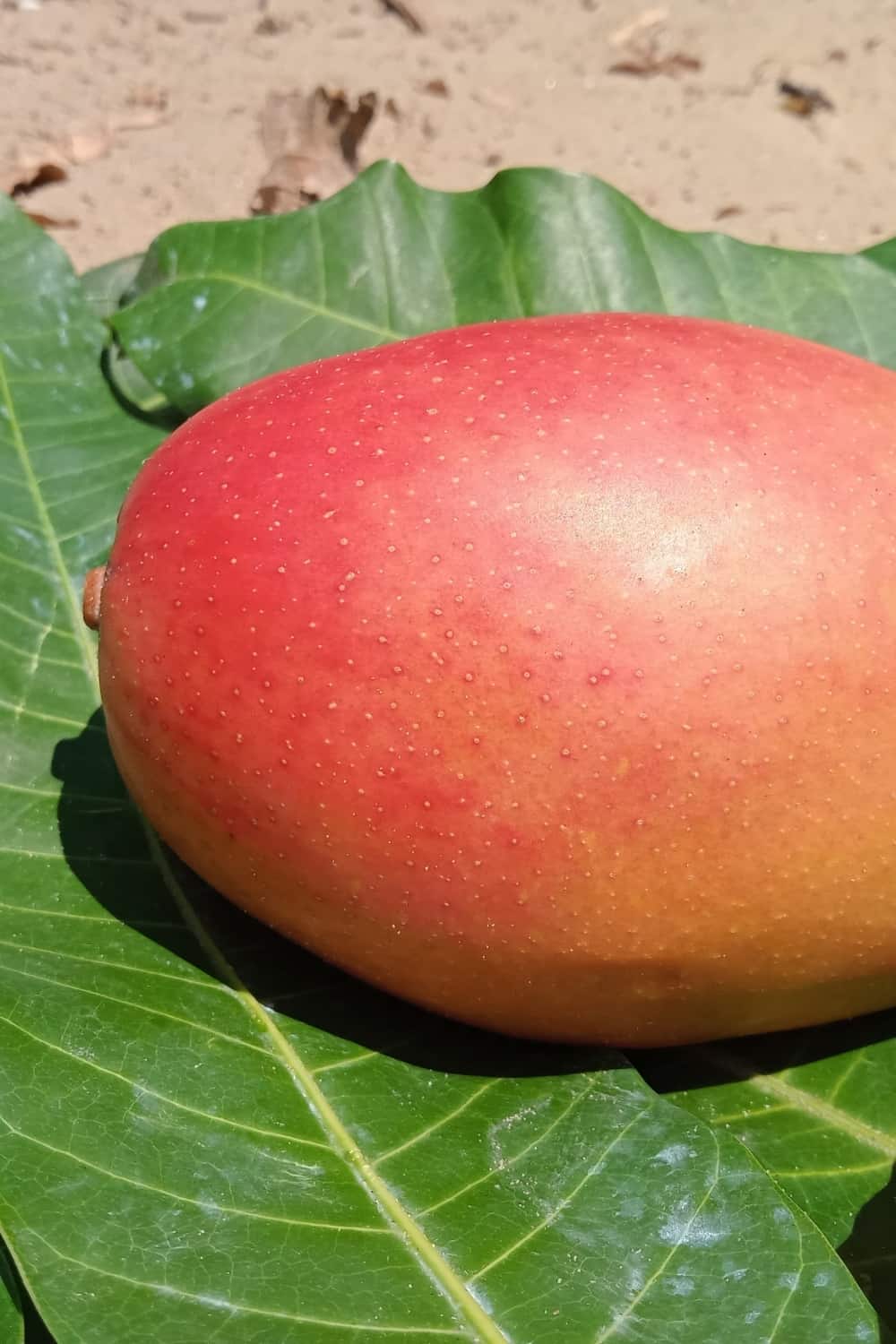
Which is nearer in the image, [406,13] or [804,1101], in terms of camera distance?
[804,1101]

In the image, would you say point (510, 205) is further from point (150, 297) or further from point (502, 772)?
point (502, 772)

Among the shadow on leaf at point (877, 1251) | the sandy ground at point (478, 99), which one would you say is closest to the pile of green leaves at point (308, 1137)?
the shadow on leaf at point (877, 1251)

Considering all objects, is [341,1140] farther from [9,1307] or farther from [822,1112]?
[822,1112]

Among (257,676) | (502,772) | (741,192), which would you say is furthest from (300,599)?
(741,192)

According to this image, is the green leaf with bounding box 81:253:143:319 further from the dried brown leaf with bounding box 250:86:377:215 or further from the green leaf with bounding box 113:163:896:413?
the dried brown leaf with bounding box 250:86:377:215

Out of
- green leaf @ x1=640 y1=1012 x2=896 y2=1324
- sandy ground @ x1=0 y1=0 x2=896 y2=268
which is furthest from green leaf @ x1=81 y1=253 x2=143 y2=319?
green leaf @ x1=640 y1=1012 x2=896 y2=1324

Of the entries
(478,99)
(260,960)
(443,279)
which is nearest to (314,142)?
(478,99)
